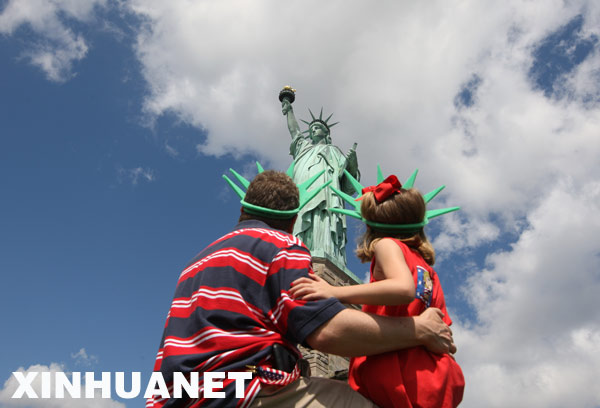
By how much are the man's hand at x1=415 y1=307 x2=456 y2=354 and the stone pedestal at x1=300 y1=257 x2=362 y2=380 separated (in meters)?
5.00

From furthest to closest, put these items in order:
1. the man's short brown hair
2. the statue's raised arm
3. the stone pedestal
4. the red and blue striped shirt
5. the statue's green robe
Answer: the statue's raised arm, the statue's green robe, the stone pedestal, the man's short brown hair, the red and blue striped shirt

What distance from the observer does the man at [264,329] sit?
160 centimetres

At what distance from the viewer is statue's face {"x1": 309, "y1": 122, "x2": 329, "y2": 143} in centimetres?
1164

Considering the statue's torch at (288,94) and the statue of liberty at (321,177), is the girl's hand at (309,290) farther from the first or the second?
the statue's torch at (288,94)

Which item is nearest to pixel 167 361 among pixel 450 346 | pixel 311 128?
pixel 450 346

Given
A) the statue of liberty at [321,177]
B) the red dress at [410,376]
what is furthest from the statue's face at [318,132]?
the red dress at [410,376]

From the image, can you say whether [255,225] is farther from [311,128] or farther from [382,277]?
[311,128]

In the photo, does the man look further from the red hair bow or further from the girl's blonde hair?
the red hair bow

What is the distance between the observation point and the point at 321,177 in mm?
9898

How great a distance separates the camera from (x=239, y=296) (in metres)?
1.68

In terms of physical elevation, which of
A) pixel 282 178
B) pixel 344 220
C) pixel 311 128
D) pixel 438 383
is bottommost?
pixel 438 383

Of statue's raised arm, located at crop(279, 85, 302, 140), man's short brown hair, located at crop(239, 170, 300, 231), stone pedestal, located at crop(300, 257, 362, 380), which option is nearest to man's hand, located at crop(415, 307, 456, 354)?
man's short brown hair, located at crop(239, 170, 300, 231)

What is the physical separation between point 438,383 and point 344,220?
27.2 feet

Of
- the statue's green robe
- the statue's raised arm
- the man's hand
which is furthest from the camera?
the statue's raised arm
